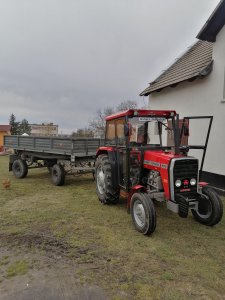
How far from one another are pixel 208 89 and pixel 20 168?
774cm

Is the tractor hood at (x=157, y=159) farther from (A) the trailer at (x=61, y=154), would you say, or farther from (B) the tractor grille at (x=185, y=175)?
(A) the trailer at (x=61, y=154)

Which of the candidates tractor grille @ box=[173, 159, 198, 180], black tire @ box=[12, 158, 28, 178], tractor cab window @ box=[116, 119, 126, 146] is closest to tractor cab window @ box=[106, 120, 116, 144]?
Answer: tractor cab window @ box=[116, 119, 126, 146]

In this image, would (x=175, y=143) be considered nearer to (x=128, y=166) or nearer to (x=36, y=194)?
(x=128, y=166)

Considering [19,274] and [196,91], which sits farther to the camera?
[196,91]

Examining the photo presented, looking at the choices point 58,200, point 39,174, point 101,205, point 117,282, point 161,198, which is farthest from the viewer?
point 39,174

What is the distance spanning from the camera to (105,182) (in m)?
6.44

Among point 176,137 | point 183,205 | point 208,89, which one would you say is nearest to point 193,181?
point 183,205

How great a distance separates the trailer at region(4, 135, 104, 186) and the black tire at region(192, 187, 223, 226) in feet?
15.2

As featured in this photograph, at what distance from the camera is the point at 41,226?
5.38m

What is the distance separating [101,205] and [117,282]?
3.51 metres

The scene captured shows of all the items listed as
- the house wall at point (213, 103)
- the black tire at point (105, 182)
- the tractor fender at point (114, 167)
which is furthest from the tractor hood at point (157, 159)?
the house wall at point (213, 103)

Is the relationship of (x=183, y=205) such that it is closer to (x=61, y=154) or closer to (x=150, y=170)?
(x=150, y=170)

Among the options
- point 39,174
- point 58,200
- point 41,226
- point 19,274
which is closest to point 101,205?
point 58,200

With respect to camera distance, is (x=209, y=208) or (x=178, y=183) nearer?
(x=178, y=183)
